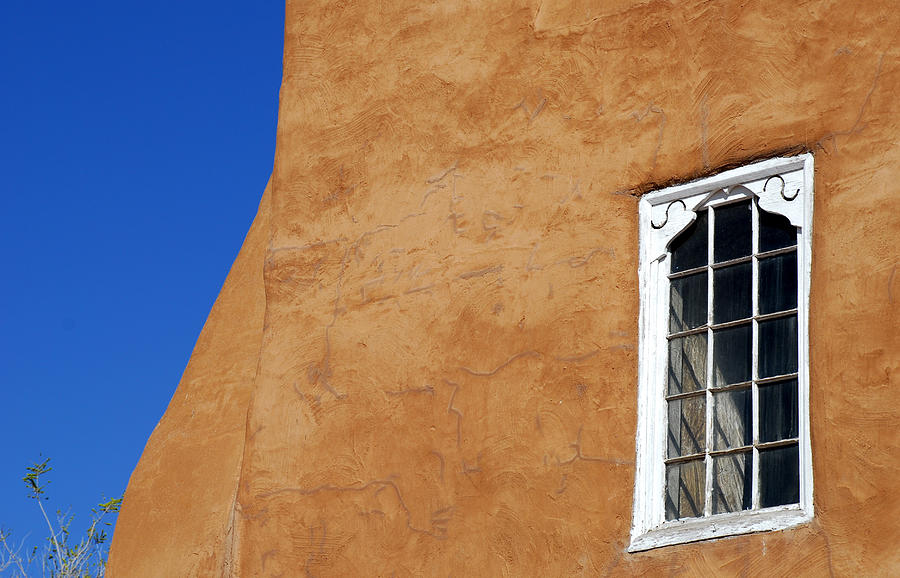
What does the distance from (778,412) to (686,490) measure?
1.80ft

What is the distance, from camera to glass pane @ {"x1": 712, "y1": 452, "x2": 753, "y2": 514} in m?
5.68

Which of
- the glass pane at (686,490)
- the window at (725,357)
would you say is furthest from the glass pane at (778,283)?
the glass pane at (686,490)

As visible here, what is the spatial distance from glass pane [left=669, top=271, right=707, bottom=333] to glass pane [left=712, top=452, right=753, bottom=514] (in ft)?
2.20

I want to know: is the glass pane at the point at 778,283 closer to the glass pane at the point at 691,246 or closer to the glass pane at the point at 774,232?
the glass pane at the point at 774,232

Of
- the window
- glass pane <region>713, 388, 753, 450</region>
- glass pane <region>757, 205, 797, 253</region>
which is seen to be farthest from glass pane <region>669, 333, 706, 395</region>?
glass pane <region>757, 205, 797, 253</region>

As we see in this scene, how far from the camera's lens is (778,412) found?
224 inches

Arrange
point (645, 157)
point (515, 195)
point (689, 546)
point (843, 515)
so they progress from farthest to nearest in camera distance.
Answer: point (515, 195)
point (645, 157)
point (689, 546)
point (843, 515)

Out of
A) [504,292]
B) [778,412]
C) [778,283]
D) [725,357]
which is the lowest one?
[778,412]

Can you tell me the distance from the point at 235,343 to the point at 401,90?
2.06 m

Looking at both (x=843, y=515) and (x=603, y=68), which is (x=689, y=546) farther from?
(x=603, y=68)

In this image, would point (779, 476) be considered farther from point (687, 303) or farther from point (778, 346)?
point (687, 303)

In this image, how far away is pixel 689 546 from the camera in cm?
567

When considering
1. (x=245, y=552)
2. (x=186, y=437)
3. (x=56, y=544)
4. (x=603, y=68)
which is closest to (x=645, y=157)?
(x=603, y=68)

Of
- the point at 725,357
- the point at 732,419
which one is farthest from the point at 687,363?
the point at 732,419
